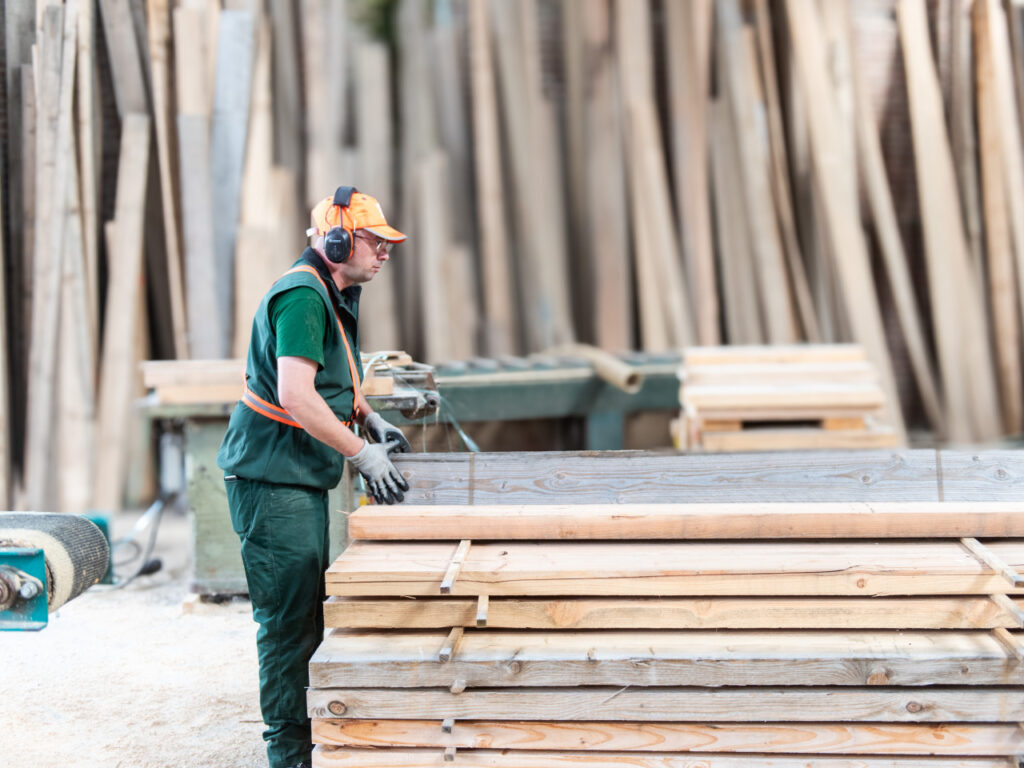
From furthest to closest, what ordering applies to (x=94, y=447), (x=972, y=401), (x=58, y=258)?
1. (x=972, y=401)
2. (x=94, y=447)
3. (x=58, y=258)

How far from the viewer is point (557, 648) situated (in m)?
2.05

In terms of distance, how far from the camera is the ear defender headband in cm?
238

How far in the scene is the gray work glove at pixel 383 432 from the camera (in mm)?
2656

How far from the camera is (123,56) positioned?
192 inches

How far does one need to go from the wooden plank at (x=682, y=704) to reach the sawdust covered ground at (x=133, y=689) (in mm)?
872

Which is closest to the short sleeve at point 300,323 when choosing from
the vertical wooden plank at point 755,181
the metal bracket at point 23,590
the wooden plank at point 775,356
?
the metal bracket at point 23,590

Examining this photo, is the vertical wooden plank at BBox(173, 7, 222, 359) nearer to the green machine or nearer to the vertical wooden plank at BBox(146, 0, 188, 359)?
the vertical wooden plank at BBox(146, 0, 188, 359)

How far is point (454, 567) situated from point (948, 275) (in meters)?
5.18

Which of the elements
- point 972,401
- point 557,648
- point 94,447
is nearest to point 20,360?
point 94,447

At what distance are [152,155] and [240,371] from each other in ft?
6.25

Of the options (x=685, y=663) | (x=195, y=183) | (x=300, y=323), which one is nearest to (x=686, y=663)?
(x=685, y=663)

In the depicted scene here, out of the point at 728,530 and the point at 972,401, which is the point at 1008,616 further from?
the point at 972,401

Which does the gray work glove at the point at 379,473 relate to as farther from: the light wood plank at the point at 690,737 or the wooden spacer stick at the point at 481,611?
the light wood plank at the point at 690,737

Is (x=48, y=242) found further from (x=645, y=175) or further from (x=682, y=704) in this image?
(x=682, y=704)
